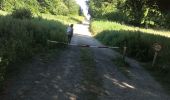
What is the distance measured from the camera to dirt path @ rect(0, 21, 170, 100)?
1161 cm

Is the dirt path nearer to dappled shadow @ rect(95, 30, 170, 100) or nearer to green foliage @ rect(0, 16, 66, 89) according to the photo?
dappled shadow @ rect(95, 30, 170, 100)

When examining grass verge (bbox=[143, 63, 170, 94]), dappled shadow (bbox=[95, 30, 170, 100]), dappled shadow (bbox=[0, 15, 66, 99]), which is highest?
dappled shadow (bbox=[0, 15, 66, 99])

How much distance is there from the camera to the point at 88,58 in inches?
823

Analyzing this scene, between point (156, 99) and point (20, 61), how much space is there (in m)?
6.20

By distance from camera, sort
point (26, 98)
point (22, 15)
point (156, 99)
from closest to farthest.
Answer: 1. point (26, 98)
2. point (156, 99)
3. point (22, 15)

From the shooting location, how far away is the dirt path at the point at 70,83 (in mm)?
11609

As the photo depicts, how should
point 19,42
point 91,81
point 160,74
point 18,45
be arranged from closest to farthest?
point 91,81, point 18,45, point 19,42, point 160,74

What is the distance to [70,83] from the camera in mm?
13508

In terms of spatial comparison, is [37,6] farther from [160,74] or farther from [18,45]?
[18,45]

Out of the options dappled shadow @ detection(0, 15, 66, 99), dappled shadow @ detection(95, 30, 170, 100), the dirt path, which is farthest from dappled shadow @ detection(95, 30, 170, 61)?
the dirt path

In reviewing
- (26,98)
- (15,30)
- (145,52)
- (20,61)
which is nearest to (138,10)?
(145,52)

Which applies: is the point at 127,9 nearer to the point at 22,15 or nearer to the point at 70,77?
the point at 22,15

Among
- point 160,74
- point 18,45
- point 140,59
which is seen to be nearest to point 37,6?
point 140,59

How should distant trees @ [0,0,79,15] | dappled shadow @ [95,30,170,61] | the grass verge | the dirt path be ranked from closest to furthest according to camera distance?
the dirt path, the grass verge, dappled shadow @ [95,30,170,61], distant trees @ [0,0,79,15]
